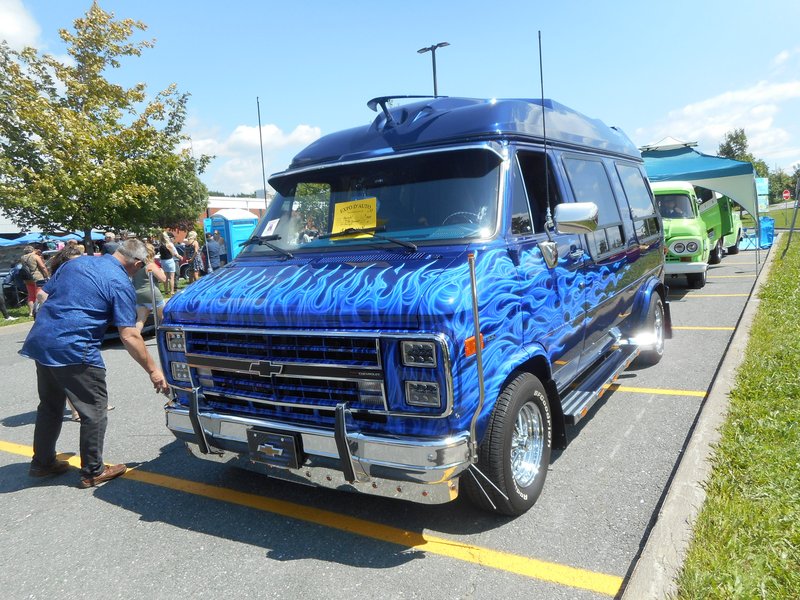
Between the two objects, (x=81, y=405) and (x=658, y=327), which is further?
(x=658, y=327)

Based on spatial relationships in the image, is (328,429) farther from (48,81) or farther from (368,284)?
(48,81)

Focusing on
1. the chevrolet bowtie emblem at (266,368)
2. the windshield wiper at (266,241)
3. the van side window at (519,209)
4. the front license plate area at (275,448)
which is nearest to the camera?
the front license plate area at (275,448)

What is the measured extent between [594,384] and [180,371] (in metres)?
3.12

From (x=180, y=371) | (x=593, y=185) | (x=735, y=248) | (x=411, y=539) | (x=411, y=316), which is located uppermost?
(x=593, y=185)

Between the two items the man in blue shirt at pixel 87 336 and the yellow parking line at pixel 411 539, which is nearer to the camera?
the yellow parking line at pixel 411 539

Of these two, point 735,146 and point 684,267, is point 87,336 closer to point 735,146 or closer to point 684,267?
point 684,267

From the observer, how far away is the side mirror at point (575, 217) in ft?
11.6

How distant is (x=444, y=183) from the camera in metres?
3.77

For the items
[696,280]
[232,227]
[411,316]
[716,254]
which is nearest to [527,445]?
[411,316]

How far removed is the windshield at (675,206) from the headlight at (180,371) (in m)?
11.5

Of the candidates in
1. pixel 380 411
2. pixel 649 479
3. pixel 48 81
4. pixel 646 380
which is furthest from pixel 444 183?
pixel 48 81

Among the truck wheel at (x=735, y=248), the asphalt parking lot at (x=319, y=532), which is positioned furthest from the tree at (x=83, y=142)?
the truck wheel at (x=735, y=248)

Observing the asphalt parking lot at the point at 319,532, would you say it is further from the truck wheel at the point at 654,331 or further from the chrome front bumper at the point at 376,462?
the truck wheel at the point at 654,331

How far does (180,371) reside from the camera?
3.65 m
